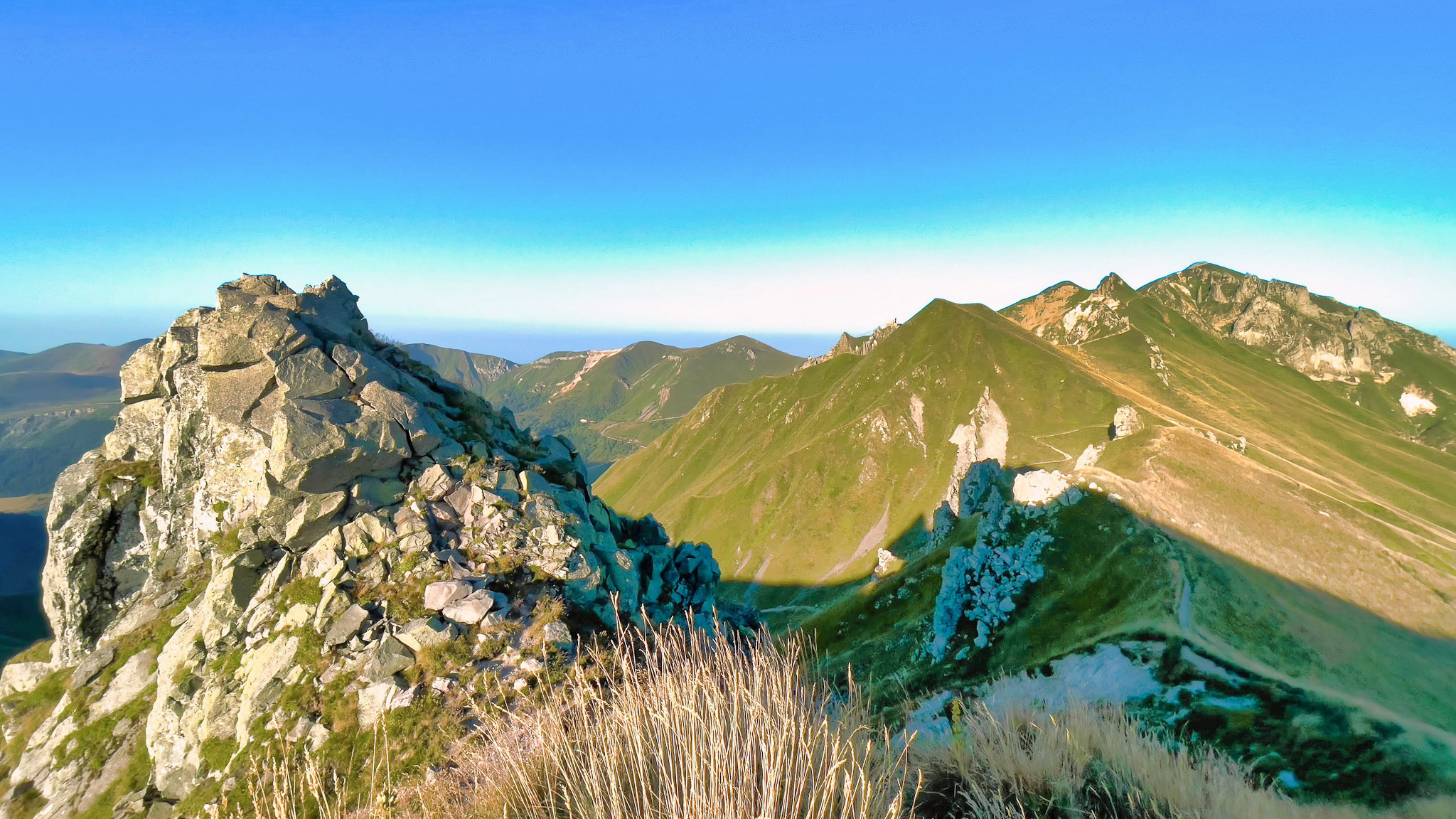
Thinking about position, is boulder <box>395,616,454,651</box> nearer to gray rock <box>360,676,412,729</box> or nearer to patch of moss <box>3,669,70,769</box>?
gray rock <box>360,676,412,729</box>

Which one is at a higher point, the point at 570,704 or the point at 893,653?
the point at 570,704

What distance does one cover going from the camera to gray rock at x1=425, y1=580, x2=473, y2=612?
54.1 feet

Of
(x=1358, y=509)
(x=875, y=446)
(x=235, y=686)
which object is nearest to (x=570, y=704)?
(x=235, y=686)

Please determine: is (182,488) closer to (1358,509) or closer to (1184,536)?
(1184,536)

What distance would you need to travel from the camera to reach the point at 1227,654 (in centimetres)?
4047

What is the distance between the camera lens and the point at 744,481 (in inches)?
6924

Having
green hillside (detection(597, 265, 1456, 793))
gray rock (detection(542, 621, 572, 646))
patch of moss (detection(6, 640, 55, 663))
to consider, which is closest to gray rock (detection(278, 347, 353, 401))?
gray rock (detection(542, 621, 572, 646))

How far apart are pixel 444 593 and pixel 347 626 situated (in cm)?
261

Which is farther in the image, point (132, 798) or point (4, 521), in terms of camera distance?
point (4, 521)

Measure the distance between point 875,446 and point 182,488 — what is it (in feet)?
527

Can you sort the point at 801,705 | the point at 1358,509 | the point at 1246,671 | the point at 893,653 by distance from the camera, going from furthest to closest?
the point at 1358,509
the point at 893,653
the point at 1246,671
the point at 801,705

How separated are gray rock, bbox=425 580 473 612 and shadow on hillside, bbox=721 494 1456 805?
822 inches

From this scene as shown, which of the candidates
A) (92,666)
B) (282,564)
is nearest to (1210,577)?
(282,564)

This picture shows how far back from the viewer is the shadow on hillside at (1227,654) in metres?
31.0
